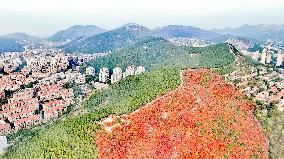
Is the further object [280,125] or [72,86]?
[72,86]

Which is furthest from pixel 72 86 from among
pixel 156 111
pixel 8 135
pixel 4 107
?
pixel 156 111

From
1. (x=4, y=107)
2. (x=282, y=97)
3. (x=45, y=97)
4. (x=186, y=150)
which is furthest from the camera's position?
(x=45, y=97)

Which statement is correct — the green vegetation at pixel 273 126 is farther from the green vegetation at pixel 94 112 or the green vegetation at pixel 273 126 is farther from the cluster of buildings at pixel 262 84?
the green vegetation at pixel 94 112

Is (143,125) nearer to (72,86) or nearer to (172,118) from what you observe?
(172,118)

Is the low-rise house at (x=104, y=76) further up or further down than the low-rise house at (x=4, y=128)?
further up

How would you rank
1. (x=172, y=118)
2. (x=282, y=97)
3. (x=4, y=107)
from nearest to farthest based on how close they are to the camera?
(x=172, y=118), (x=282, y=97), (x=4, y=107)

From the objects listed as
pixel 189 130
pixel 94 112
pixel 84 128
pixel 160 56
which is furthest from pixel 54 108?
pixel 160 56

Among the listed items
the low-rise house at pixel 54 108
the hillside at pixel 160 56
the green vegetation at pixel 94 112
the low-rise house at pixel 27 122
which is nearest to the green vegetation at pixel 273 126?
the green vegetation at pixel 94 112

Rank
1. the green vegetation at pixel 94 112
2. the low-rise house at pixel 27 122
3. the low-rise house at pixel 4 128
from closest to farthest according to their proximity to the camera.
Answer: the green vegetation at pixel 94 112, the low-rise house at pixel 4 128, the low-rise house at pixel 27 122
